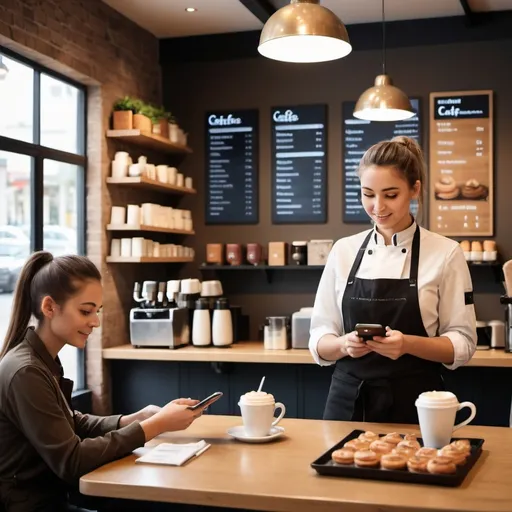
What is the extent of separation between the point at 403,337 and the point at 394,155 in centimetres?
59

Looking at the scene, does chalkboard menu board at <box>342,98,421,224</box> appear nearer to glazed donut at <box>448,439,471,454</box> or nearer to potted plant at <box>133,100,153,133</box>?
potted plant at <box>133,100,153,133</box>

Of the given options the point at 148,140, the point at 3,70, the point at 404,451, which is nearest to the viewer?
the point at 404,451

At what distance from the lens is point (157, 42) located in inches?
210

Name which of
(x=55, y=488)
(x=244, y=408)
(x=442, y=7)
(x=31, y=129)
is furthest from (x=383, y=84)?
(x=55, y=488)

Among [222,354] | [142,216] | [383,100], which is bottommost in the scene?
[222,354]

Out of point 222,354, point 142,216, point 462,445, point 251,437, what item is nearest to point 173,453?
point 251,437

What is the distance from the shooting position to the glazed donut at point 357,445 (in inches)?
69.7

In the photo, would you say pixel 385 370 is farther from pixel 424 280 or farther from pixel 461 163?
pixel 461 163

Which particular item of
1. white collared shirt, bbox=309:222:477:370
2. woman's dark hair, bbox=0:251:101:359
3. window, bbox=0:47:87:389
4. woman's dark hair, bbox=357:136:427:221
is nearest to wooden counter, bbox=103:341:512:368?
window, bbox=0:47:87:389

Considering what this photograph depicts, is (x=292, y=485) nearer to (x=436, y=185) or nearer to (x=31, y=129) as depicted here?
(x=31, y=129)

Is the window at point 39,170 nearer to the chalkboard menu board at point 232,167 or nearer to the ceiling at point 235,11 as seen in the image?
the ceiling at point 235,11

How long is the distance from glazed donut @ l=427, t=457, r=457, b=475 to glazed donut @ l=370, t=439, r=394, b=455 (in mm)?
113

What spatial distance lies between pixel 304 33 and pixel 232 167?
281 cm

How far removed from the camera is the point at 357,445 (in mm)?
1789
